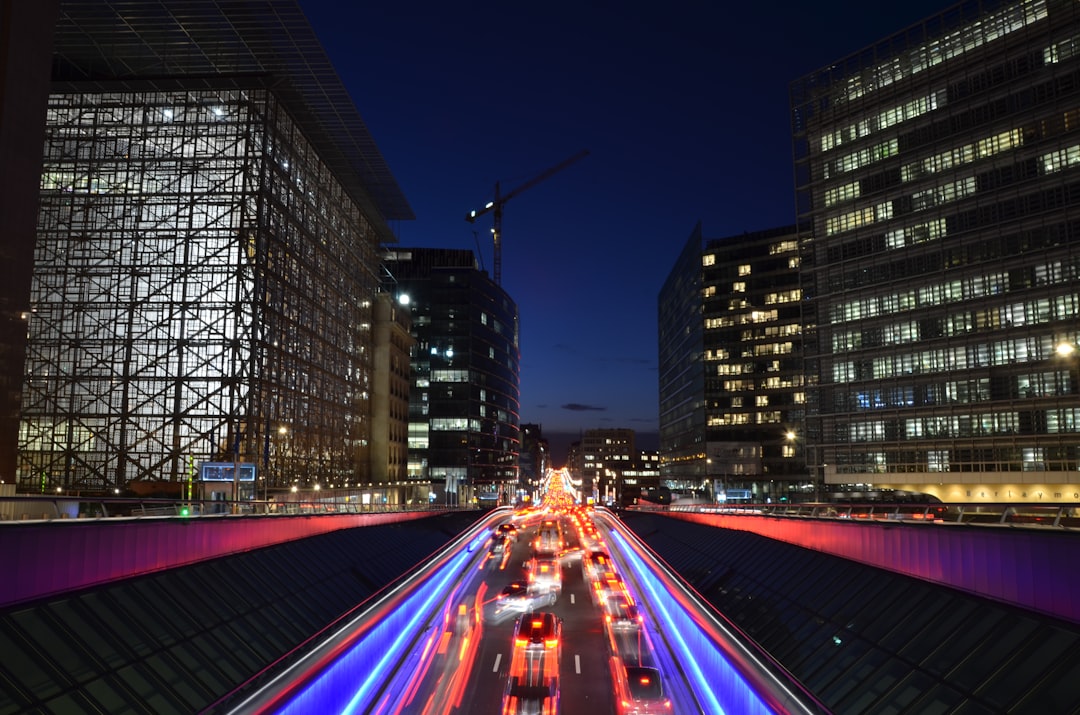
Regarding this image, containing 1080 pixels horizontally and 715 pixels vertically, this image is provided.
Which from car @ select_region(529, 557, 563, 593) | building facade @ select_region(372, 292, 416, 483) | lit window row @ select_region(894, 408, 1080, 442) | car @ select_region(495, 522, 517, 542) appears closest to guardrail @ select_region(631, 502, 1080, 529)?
car @ select_region(529, 557, 563, 593)

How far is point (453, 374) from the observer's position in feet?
539

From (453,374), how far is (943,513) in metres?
142

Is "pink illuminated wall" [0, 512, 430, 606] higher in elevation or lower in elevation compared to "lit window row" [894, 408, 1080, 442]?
lower

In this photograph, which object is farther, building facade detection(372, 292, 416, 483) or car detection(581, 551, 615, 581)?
building facade detection(372, 292, 416, 483)

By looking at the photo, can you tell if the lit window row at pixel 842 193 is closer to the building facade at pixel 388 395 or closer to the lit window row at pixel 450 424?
the building facade at pixel 388 395

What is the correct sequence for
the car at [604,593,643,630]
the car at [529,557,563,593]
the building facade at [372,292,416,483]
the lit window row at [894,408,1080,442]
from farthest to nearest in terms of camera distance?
1. the building facade at [372,292,416,483]
2. the lit window row at [894,408,1080,442]
3. the car at [529,557,563,593]
4. the car at [604,593,643,630]

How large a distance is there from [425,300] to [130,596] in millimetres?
152302

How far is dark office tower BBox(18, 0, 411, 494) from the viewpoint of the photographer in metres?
67.4

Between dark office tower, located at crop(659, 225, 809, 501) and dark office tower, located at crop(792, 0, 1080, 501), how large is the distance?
1904 inches

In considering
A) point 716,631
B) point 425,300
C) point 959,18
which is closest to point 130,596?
point 716,631

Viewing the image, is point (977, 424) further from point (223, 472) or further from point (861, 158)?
point (223, 472)

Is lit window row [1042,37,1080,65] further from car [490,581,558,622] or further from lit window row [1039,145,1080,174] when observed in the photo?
car [490,581,558,622]

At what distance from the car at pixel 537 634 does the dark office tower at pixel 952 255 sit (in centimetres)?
5028

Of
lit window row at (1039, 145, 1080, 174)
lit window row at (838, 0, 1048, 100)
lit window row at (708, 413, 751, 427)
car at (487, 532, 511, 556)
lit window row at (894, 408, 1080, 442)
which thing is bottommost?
car at (487, 532, 511, 556)
